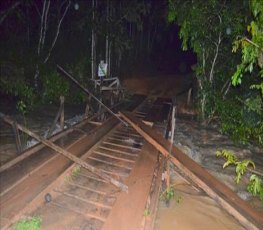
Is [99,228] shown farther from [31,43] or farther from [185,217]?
[31,43]

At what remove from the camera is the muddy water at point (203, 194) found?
469 centimetres

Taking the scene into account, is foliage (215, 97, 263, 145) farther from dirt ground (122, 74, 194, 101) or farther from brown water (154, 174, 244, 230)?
dirt ground (122, 74, 194, 101)

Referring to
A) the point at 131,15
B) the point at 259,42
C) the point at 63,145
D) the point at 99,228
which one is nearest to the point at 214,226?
the point at 99,228

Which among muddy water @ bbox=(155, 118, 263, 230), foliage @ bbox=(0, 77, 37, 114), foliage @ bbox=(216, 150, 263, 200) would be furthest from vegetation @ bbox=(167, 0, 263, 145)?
foliage @ bbox=(0, 77, 37, 114)

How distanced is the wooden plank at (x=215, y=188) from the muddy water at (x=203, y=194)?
24 cm

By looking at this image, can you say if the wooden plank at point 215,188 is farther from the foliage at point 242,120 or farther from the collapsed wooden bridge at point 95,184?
the foliage at point 242,120

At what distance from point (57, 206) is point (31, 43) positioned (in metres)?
8.77

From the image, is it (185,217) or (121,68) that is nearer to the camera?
(185,217)

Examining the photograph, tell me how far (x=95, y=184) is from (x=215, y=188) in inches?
85.2

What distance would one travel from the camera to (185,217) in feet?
15.8

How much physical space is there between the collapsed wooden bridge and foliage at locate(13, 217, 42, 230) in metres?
0.10

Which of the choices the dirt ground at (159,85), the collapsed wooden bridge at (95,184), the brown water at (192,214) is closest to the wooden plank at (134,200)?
the collapsed wooden bridge at (95,184)

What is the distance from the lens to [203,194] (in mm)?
5633

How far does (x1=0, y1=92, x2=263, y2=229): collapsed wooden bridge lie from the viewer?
13.9 ft
